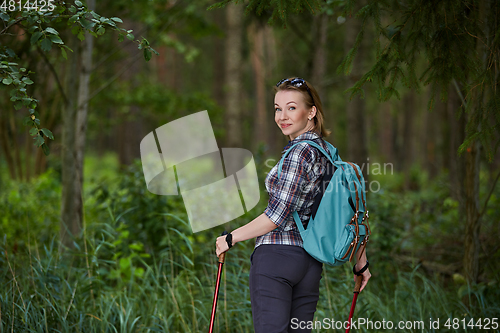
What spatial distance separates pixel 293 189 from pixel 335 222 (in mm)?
271

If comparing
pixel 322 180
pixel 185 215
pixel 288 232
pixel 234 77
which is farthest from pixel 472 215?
pixel 234 77

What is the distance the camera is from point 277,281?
2156mm

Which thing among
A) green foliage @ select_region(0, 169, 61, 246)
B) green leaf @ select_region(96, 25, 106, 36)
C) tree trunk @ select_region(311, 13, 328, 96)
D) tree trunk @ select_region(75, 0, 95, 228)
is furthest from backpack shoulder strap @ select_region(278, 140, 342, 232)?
tree trunk @ select_region(311, 13, 328, 96)

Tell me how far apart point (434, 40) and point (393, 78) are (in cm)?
35

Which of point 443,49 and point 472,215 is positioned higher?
point 443,49

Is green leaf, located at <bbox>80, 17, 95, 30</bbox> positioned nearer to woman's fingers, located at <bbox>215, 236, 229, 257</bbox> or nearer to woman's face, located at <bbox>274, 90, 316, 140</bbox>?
woman's face, located at <bbox>274, 90, 316, 140</bbox>

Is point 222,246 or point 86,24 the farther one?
point 86,24

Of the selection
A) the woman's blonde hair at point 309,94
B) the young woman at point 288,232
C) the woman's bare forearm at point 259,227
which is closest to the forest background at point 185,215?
the woman's blonde hair at point 309,94

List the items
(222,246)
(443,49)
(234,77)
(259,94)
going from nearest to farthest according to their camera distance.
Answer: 1. (222,246)
2. (443,49)
3. (234,77)
4. (259,94)

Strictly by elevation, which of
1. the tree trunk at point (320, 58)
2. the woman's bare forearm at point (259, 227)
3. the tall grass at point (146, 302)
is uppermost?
the tree trunk at point (320, 58)

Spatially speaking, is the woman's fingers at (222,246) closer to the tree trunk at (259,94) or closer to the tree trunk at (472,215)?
the tree trunk at (472,215)

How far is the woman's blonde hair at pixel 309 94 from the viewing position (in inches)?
90.4

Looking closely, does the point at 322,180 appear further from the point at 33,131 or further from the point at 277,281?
the point at 33,131

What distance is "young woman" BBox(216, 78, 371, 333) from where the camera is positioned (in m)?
2.12
